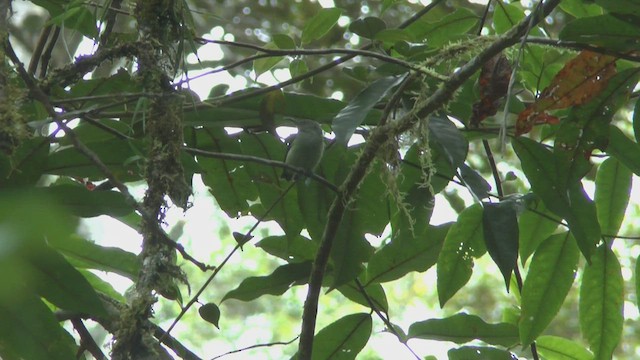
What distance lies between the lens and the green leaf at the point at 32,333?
2.22ft

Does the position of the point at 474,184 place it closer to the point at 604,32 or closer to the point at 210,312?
the point at 604,32

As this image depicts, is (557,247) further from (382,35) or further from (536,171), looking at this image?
(382,35)

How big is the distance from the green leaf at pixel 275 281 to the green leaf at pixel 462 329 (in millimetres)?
150

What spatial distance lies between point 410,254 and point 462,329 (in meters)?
0.11

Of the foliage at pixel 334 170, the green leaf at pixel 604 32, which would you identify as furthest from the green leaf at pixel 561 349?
the green leaf at pixel 604 32

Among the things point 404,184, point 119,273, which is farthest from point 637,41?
point 119,273

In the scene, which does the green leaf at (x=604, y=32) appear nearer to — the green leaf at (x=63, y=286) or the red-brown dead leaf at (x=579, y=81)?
the red-brown dead leaf at (x=579, y=81)

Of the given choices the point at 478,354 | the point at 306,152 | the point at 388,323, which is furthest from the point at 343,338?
the point at 306,152

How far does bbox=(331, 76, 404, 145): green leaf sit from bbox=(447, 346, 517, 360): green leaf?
34 cm

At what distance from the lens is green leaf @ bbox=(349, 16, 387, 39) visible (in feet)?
2.60

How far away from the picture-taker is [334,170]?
829 millimetres

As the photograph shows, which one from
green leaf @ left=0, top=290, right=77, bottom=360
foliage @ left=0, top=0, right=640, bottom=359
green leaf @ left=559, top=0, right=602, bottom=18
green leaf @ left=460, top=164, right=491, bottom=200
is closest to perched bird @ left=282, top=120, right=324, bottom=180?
foliage @ left=0, top=0, right=640, bottom=359

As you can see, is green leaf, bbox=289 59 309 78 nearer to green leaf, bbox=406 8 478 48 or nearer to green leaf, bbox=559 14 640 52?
green leaf, bbox=406 8 478 48

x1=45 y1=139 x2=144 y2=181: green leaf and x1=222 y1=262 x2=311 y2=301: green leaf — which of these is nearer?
x1=45 y1=139 x2=144 y2=181: green leaf
